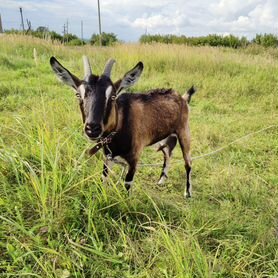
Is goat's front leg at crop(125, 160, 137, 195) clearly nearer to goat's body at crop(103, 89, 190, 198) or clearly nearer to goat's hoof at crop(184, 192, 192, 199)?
goat's body at crop(103, 89, 190, 198)

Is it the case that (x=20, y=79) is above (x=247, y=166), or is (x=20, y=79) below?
above

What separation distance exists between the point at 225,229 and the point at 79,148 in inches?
72.3

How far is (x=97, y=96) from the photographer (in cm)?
238

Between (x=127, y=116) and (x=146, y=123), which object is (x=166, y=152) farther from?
(x=127, y=116)

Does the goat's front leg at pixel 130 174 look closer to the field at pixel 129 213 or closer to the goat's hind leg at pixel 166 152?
the field at pixel 129 213

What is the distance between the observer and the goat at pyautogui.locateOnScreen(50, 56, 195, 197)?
2393 millimetres

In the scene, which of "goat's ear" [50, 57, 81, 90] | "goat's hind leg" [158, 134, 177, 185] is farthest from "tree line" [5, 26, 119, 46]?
"goat's ear" [50, 57, 81, 90]

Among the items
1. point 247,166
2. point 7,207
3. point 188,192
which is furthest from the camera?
point 247,166

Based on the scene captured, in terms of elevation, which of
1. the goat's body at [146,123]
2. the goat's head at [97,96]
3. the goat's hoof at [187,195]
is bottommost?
the goat's hoof at [187,195]

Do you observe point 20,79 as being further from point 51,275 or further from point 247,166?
point 51,275

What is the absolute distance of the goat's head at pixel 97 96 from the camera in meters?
2.31

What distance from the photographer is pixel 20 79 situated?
27.5 feet

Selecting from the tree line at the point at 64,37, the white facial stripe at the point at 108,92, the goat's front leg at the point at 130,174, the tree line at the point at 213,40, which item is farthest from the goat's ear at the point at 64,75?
the tree line at the point at 213,40

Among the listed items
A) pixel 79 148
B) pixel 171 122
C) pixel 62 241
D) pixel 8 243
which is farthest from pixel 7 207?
pixel 171 122
